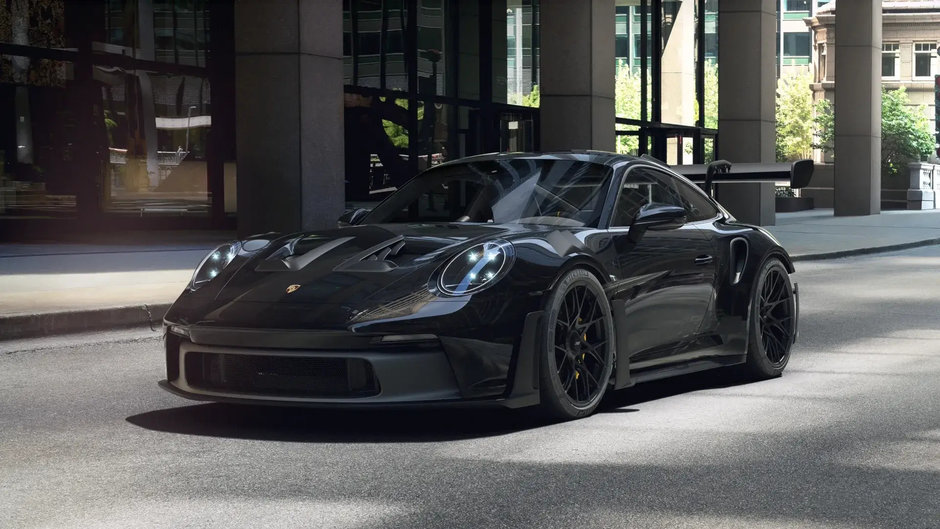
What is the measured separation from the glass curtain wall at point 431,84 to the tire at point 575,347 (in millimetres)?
20072

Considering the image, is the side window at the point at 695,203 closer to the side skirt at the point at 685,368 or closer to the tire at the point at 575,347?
the side skirt at the point at 685,368

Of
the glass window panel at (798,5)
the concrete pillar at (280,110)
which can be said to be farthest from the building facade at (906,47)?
the concrete pillar at (280,110)

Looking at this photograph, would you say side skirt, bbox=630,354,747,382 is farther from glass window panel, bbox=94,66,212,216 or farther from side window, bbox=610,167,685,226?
glass window panel, bbox=94,66,212,216

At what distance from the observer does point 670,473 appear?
5375 mm

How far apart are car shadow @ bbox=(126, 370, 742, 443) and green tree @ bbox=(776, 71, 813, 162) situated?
306 feet

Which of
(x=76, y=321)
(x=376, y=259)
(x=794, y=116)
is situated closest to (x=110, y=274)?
(x=76, y=321)

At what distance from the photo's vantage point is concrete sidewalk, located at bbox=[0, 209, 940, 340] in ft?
35.2

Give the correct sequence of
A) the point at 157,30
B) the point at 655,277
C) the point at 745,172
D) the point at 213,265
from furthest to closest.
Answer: the point at 157,30, the point at 745,172, the point at 655,277, the point at 213,265

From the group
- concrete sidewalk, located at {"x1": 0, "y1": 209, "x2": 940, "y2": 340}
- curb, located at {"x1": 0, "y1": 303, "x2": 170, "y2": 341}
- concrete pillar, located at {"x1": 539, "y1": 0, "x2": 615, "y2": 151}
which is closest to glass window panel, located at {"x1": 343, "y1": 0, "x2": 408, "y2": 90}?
concrete pillar, located at {"x1": 539, "y1": 0, "x2": 615, "y2": 151}

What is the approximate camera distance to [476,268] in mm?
6129

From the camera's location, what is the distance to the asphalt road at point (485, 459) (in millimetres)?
4711

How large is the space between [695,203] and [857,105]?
36011 millimetres

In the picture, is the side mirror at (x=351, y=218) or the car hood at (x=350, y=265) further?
the side mirror at (x=351, y=218)

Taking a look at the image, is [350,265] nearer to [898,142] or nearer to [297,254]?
[297,254]
